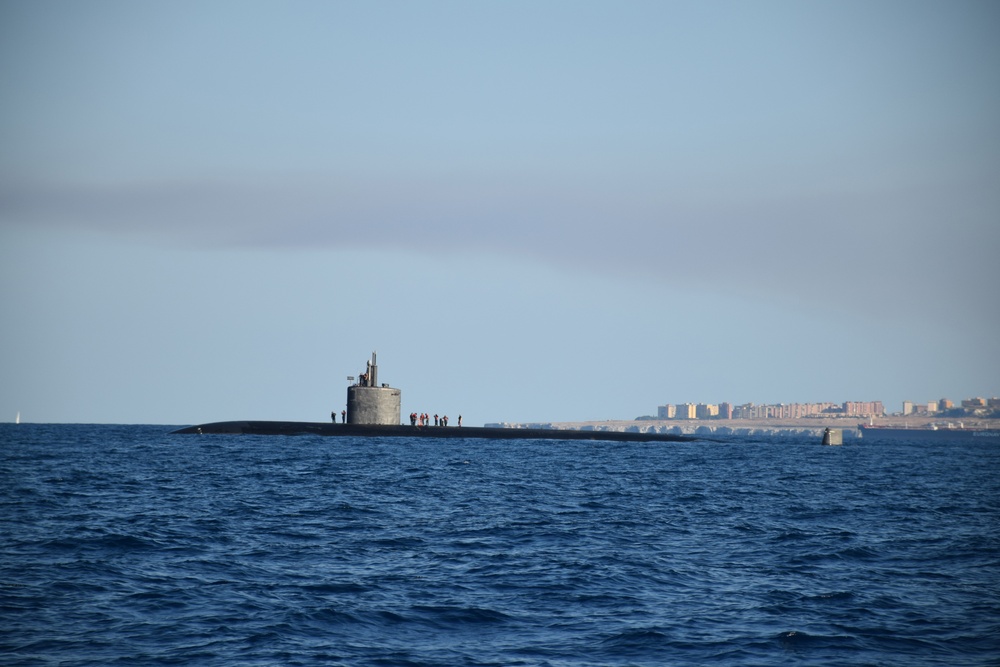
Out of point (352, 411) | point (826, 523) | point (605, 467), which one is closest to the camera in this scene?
point (826, 523)

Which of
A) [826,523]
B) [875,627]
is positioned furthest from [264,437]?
[875,627]

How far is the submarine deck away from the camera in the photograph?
78.4 meters

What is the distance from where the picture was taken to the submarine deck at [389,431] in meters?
78.4

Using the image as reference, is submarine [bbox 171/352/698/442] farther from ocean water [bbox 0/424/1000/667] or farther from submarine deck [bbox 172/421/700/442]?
ocean water [bbox 0/424/1000/667]

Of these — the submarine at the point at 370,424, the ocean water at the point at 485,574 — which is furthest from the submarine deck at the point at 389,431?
the ocean water at the point at 485,574

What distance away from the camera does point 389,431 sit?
78.4 meters

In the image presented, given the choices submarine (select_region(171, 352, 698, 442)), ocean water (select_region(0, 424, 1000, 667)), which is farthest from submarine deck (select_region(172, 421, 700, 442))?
ocean water (select_region(0, 424, 1000, 667))

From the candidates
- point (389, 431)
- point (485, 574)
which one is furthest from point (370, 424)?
point (485, 574)

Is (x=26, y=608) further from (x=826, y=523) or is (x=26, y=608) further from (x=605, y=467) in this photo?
(x=605, y=467)

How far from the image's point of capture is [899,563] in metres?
23.4

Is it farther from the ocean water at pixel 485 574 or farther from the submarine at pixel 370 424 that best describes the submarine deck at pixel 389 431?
the ocean water at pixel 485 574

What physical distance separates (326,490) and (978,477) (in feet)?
142

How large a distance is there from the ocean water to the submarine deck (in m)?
36.2

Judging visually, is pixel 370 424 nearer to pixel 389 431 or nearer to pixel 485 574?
pixel 389 431
